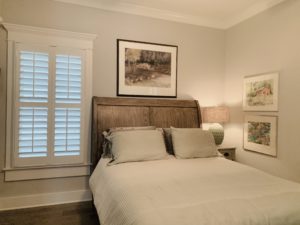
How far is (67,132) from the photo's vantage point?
9.24 feet

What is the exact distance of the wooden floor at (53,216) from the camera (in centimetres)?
239

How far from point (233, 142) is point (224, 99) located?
2.43 feet

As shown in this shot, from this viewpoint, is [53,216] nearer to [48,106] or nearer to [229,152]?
[48,106]

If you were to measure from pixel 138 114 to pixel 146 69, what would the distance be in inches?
Answer: 27.2

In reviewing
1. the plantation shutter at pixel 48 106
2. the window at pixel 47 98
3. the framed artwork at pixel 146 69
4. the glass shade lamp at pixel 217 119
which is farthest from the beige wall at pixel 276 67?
the plantation shutter at pixel 48 106

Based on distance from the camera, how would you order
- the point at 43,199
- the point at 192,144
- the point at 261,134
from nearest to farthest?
the point at 192,144
the point at 43,199
the point at 261,134

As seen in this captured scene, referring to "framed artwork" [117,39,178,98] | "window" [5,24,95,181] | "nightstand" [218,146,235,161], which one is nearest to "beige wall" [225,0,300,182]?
"nightstand" [218,146,235,161]

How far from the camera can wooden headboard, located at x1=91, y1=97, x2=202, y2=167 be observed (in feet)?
9.48

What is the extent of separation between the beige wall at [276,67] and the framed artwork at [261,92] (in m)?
0.08

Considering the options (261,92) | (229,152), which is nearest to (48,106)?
(229,152)

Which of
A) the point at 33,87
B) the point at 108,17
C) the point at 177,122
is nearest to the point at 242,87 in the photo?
the point at 177,122

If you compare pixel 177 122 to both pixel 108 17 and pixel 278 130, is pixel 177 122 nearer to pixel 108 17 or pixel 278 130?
pixel 278 130

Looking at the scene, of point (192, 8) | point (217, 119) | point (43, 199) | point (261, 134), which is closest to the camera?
point (43, 199)

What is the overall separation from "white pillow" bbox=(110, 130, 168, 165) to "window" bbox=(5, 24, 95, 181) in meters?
0.67
